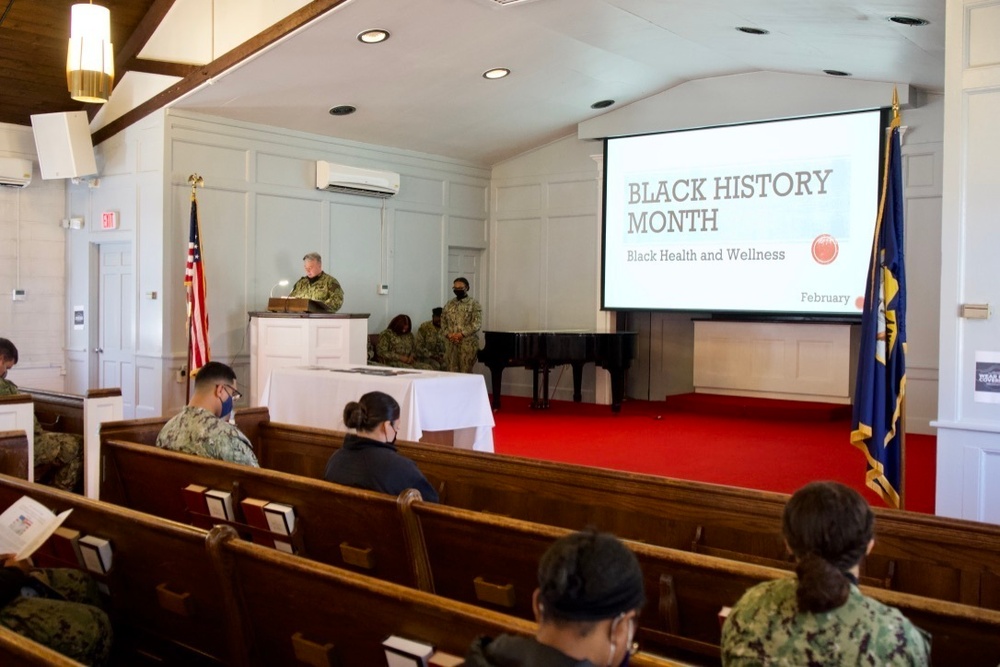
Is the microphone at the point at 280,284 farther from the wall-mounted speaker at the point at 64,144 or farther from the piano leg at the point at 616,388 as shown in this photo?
the piano leg at the point at 616,388

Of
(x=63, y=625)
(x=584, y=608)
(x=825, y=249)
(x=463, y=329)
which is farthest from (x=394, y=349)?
(x=584, y=608)

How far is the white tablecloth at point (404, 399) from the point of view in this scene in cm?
571

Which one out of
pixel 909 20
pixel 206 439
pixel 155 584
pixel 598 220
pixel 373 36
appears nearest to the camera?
pixel 155 584

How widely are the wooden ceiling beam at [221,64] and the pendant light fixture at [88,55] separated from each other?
2.21 metres

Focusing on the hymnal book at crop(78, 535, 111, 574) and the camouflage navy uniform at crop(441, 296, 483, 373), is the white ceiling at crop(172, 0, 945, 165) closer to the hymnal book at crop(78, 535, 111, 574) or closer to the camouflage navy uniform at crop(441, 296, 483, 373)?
the camouflage navy uniform at crop(441, 296, 483, 373)

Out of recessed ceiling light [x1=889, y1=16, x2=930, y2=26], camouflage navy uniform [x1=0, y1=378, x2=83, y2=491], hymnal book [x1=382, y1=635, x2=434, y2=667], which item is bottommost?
camouflage navy uniform [x1=0, y1=378, x2=83, y2=491]

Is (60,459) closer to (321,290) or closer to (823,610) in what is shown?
(321,290)

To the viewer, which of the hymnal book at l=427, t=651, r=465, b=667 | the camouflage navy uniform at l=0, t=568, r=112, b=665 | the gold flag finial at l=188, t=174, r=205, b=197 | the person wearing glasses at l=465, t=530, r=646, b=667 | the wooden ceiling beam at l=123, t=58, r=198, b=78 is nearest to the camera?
the person wearing glasses at l=465, t=530, r=646, b=667

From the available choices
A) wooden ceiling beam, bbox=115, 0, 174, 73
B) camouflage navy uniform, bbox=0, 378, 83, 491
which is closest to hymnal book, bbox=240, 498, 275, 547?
camouflage navy uniform, bbox=0, 378, 83, 491

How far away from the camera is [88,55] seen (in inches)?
191

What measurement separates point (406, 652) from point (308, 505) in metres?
1.35

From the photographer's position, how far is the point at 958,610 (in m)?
1.88

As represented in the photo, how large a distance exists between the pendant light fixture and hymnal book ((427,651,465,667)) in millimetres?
4002

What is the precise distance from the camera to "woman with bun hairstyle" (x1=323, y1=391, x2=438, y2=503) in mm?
3197
